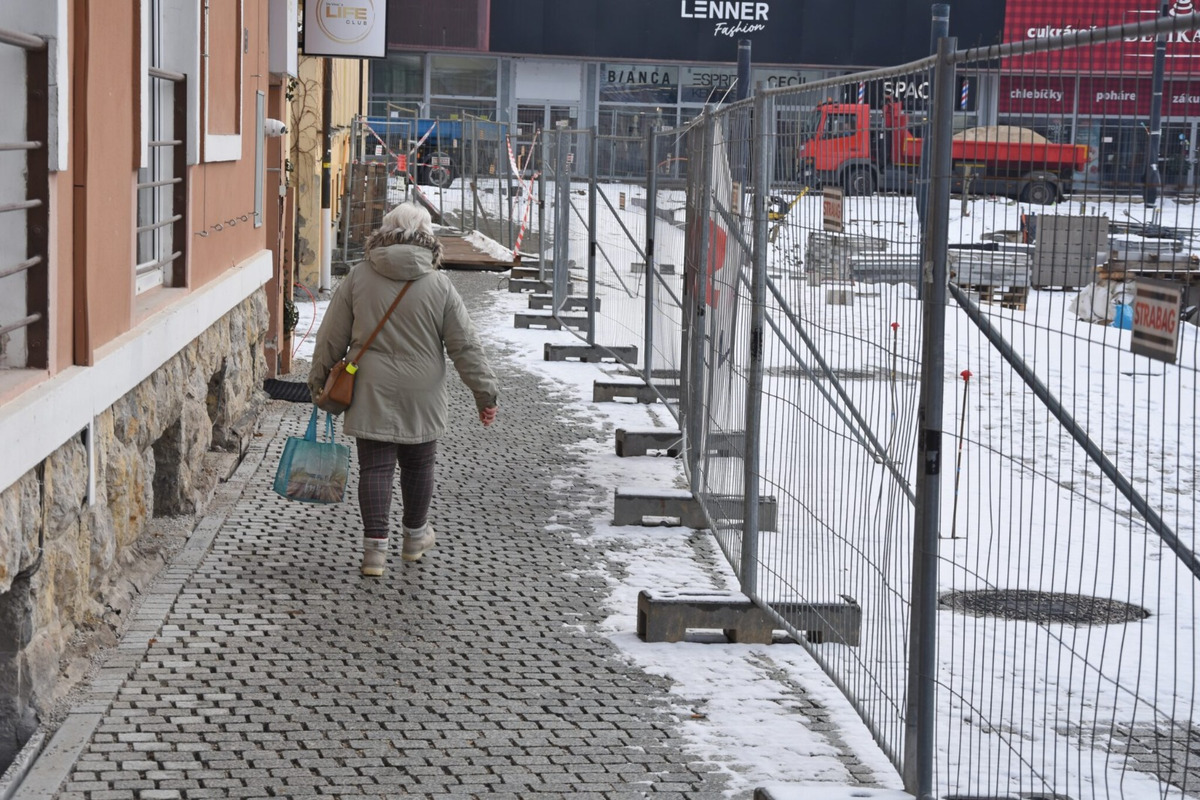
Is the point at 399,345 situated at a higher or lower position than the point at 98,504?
higher

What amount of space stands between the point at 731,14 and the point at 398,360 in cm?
3974

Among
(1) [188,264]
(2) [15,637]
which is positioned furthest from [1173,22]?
(1) [188,264]

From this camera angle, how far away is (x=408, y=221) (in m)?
6.98

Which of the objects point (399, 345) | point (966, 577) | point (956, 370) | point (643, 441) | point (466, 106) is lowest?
point (643, 441)

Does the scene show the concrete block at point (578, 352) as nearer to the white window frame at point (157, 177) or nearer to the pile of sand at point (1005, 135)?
the white window frame at point (157, 177)

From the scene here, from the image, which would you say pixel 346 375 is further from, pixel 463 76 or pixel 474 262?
pixel 463 76

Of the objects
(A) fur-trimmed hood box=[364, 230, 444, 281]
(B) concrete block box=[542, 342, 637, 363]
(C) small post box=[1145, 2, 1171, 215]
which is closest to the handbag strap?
(A) fur-trimmed hood box=[364, 230, 444, 281]

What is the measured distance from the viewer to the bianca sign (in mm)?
13586

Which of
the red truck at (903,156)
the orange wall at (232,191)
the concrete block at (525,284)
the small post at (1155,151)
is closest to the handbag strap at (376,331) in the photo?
the orange wall at (232,191)

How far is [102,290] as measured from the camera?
5.69m

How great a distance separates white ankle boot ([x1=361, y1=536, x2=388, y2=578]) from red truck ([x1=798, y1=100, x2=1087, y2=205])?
8.56 ft

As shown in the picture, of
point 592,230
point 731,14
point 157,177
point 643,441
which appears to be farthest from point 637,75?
point 157,177

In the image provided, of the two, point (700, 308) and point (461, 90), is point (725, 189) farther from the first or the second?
point (461, 90)

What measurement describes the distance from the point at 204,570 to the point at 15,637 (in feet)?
7.36
